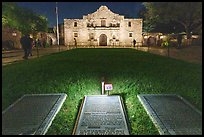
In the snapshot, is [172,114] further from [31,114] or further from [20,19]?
[20,19]

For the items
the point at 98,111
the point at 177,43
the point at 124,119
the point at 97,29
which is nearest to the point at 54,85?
the point at 98,111

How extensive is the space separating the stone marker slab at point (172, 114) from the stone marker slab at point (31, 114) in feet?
6.35

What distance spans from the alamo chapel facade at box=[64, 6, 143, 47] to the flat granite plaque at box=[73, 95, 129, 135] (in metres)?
20.9

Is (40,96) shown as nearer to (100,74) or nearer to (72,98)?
(72,98)

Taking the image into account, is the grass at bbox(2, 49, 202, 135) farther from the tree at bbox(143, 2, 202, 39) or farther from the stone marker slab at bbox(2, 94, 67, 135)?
the tree at bbox(143, 2, 202, 39)

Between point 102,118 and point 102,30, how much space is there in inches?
1295

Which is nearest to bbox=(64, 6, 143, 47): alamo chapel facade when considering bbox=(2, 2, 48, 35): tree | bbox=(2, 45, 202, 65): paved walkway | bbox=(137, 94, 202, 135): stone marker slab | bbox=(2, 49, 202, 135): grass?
bbox=(2, 2, 48, 35): tree

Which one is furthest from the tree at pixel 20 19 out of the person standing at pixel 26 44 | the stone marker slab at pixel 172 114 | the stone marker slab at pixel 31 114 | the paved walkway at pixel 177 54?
the stone marker slab at pixel 172 114

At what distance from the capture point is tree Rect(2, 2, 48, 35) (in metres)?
16.1

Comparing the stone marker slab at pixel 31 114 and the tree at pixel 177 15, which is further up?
the tree at pixel 177 15

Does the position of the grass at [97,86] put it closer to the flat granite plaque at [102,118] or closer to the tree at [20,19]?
the flat granite plaque at [102,118]

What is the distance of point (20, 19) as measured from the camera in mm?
19031

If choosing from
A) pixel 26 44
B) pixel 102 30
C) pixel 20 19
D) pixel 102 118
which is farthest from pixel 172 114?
pixel 102 30

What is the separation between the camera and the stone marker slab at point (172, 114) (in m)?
3.90
